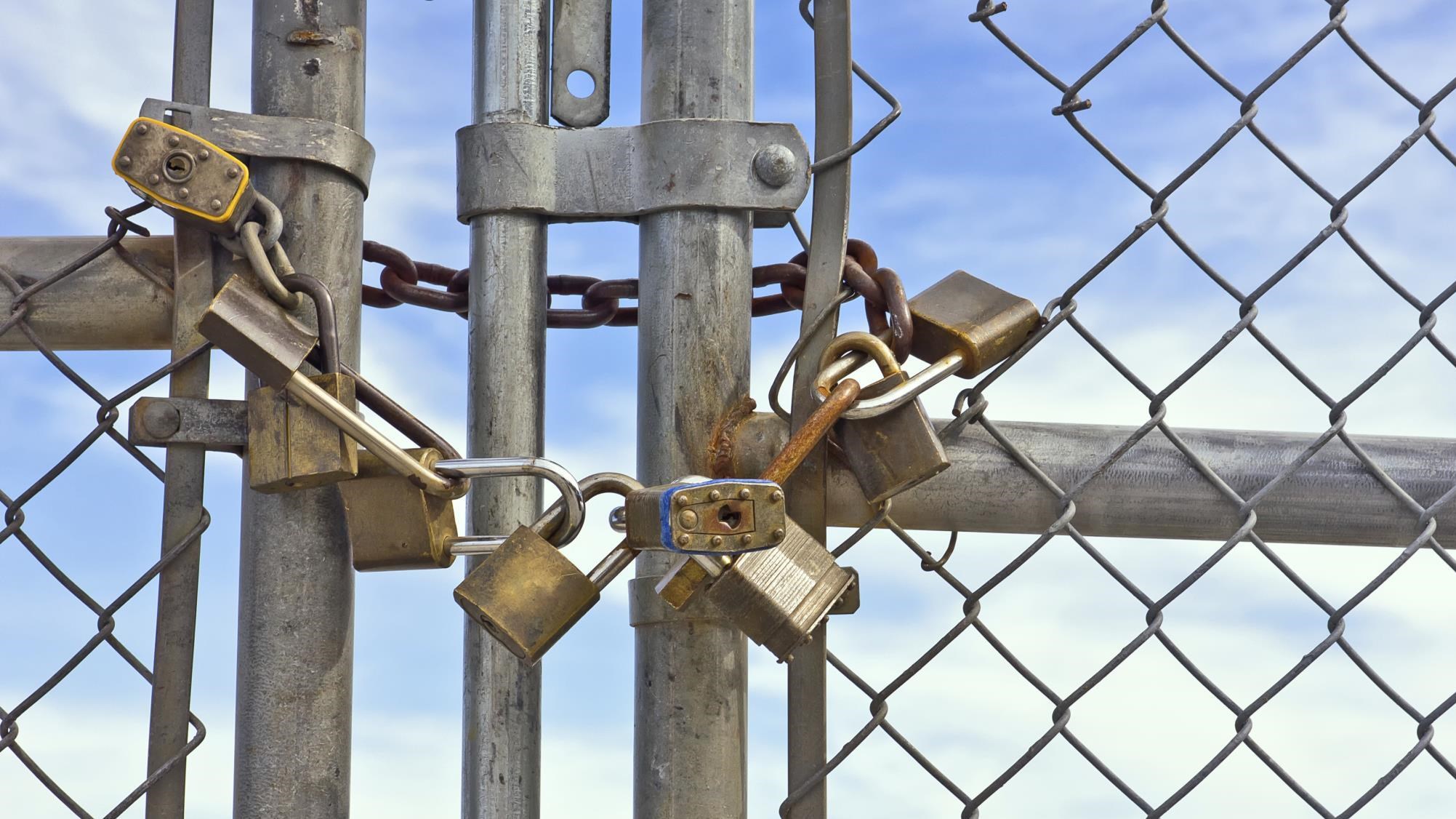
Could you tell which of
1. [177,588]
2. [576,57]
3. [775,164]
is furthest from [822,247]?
[177,588]

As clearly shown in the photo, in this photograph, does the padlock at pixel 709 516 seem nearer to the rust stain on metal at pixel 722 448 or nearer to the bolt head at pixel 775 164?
the rust stain on metal at pixel 722 448

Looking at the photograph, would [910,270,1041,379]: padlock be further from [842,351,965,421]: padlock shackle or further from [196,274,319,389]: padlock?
[196,274,319,389]: padlock

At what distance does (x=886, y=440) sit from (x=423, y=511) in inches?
16.7

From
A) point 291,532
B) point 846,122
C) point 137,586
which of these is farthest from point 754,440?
point 137,586

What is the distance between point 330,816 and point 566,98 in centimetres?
73

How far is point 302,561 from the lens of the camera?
3.91 ft

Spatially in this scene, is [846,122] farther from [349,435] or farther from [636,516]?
[349,435]

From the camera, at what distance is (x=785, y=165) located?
1.20 m

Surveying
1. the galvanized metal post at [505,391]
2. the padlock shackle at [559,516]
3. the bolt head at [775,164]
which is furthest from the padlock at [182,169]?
the bolt head at [775,164]

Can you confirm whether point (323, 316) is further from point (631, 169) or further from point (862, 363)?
point (862, 363)

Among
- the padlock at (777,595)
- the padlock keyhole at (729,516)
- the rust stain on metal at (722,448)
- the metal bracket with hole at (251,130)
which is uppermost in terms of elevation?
the metal bracket with hole at (251,130)

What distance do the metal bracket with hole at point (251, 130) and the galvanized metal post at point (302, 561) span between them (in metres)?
0.02

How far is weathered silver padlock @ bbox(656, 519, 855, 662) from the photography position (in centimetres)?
110

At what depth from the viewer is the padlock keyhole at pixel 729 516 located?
1045 mm
